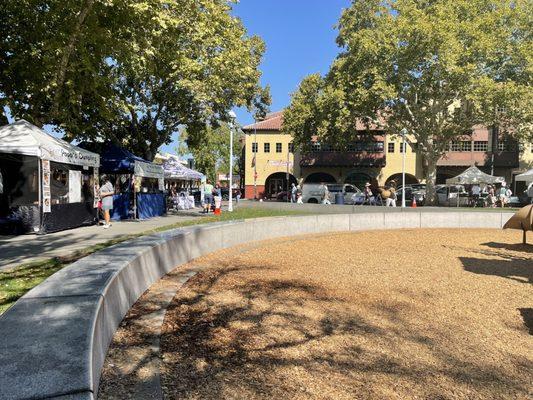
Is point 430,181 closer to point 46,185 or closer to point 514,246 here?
point 514,246

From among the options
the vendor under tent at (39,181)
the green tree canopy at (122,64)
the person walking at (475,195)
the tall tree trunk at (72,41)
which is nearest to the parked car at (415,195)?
the person walking at (475,195)

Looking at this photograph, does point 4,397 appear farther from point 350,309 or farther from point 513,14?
point 513,14

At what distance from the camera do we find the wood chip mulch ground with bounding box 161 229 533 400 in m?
3.54

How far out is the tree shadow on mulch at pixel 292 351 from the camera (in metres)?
3.47

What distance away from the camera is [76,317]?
307 centimetres

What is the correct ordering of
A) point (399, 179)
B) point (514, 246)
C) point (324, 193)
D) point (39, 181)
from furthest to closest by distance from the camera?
point (399, 179) → point (324, 193) → point (514, 246) → point (39, 181)

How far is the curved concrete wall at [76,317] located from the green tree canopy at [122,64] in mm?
5916

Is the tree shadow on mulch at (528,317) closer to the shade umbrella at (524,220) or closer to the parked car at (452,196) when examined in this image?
the shade umbrella at (524,220)

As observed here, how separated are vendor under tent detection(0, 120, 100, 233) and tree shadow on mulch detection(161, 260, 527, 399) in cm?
756

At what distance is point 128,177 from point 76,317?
16.0 metres

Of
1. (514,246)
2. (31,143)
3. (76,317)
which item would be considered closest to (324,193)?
(514,246)

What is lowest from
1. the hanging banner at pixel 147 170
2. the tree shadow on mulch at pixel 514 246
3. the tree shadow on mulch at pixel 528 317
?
the tree shadow on mulch at pixel 528 317

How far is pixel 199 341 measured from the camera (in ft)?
14.3

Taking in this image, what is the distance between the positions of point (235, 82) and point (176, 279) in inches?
589
